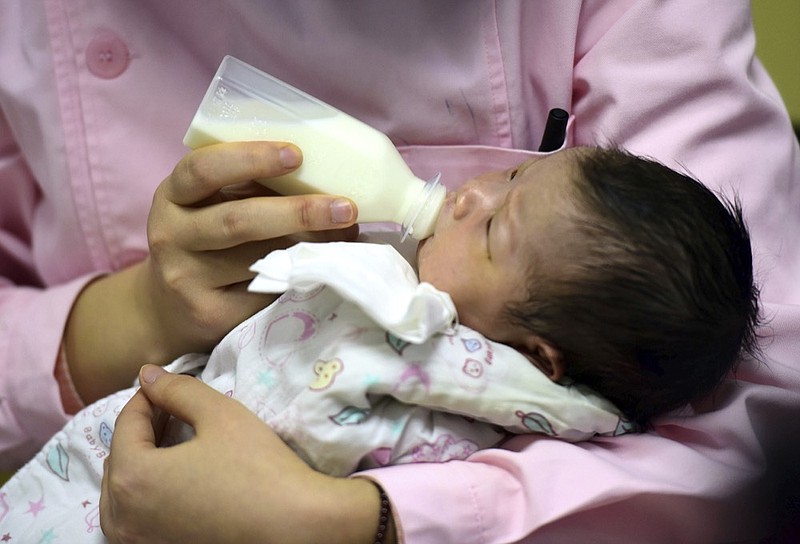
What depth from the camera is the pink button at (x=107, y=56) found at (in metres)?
0.87

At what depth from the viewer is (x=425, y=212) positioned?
0.74m

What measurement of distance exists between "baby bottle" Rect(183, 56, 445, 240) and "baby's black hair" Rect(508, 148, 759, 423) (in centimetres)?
14

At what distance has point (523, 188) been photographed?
0.72 m

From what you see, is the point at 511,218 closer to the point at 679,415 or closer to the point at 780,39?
the point at 679,415

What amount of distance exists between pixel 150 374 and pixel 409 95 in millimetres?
396

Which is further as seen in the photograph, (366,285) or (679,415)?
(679,415)

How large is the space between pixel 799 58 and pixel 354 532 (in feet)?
3.65

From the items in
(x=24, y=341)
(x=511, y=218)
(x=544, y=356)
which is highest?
(x=511, y=218)

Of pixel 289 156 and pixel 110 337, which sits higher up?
pixel 289 156

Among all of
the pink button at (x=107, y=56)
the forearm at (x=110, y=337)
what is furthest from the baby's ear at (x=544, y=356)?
the pink button at (x=107, y=56)

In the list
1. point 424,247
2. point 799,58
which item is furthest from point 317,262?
point 799,58

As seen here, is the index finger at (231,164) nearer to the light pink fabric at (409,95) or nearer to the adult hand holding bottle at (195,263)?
the adult hand holding bottle at (195,263)

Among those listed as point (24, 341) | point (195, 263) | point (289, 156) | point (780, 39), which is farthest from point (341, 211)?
point (780, 39)

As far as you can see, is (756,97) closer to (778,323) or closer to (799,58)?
(778,323)
